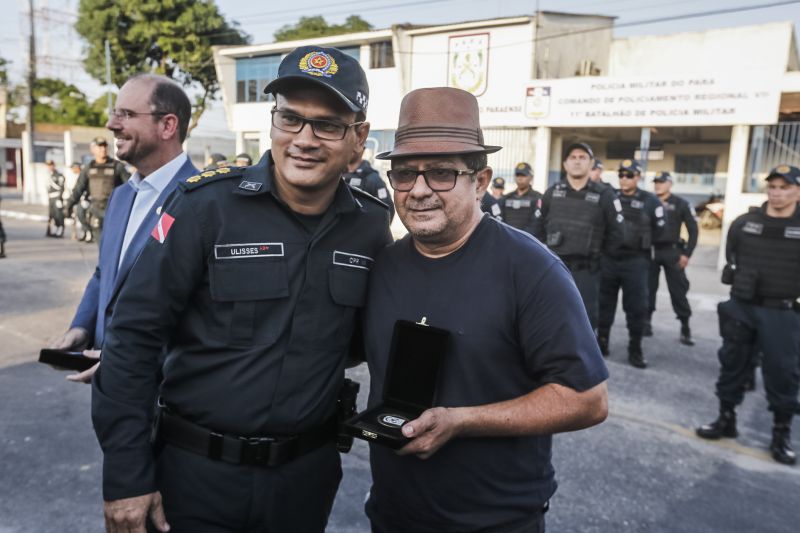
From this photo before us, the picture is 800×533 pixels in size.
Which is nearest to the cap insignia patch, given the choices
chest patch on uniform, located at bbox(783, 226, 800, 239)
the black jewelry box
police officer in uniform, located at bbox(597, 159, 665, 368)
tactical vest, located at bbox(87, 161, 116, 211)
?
the black jewelry box

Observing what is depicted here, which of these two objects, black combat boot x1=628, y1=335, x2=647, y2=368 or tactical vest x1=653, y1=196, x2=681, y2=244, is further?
tactical vest x1=653, y1=196, x2=681, y2=244

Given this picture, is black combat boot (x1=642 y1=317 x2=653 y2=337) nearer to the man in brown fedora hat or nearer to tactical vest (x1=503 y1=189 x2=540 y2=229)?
tactical vest (x1=503 y1=189 x2=540 y2=229)

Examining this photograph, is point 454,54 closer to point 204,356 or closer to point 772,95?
point 772,95

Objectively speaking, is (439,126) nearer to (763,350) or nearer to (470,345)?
(470,345)

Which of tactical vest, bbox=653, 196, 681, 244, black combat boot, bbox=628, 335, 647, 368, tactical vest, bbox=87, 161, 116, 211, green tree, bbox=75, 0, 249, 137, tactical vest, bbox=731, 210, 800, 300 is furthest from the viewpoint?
green tree, bbox=75, 0, 249, 137

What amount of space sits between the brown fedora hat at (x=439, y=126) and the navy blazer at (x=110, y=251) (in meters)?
1.12

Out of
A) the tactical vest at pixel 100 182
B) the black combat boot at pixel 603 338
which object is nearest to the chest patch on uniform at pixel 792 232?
the black combat boot at pixel 603 338

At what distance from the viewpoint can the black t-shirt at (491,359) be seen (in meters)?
1.64

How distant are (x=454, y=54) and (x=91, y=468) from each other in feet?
62.8

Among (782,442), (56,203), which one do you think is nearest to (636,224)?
(782,442)

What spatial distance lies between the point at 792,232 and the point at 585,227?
1994 mm

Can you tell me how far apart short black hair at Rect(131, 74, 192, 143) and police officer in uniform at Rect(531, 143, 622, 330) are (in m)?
4.10

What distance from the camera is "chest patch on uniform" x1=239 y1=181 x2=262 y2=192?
1.83 meters

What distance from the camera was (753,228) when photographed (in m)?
4.54
